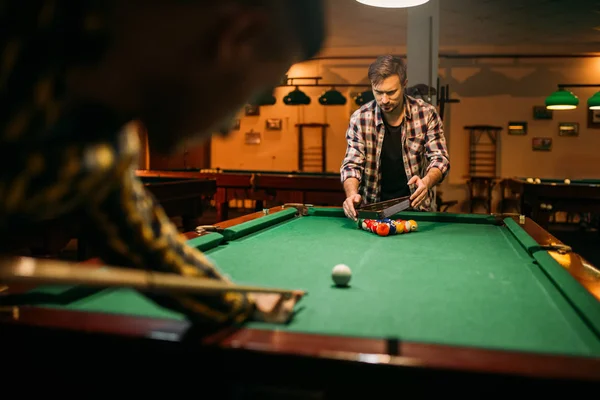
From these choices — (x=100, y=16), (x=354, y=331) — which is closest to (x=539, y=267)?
(x=354, y=331)

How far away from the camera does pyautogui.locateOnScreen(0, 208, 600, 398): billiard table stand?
37.3 inches

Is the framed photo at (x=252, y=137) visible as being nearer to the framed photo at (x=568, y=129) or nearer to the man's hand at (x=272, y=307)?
the framed photo at (x=568, y=129)

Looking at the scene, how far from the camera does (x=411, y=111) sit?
3.54 meters

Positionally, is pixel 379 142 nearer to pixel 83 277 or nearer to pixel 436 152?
pixel 436 152

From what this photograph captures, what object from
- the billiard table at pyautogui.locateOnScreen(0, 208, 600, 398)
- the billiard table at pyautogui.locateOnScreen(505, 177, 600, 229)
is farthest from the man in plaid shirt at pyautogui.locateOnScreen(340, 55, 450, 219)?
the billiard table at pyautogui.locateOnScreen(505, 177, 600, 229)

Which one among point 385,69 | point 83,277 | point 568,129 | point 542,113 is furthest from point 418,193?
point 568,129

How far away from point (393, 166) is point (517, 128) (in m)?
6.71

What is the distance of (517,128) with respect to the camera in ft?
30.8

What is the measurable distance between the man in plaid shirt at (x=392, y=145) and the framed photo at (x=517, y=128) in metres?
6.48

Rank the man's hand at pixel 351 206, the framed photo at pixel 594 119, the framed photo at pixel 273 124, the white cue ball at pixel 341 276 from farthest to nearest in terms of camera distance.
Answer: the framed photo at pixel 273 124 → the framed photo at pixel 594 119 → the man's hand at pixel 351 206 → the white cue ball at pixel 341 276

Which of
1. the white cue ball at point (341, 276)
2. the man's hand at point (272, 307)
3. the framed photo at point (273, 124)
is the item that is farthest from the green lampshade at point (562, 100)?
the man's hand at point (272, 307)

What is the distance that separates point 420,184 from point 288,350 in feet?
7.17

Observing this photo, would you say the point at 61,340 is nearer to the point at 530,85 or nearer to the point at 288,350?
the point at 288,350

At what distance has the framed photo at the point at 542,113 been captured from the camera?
9266 millimetres
